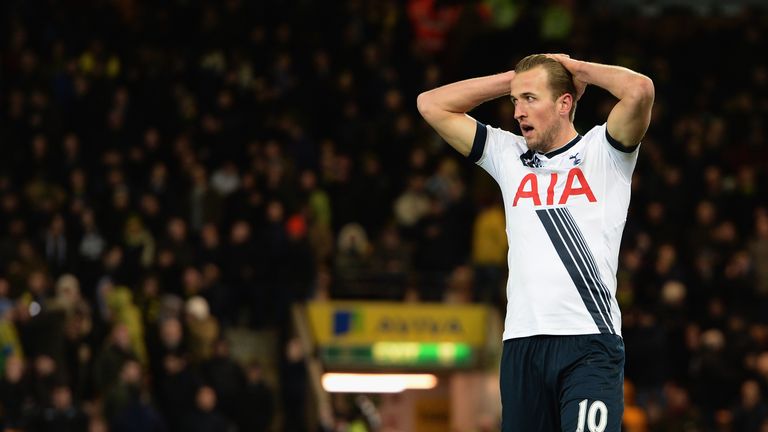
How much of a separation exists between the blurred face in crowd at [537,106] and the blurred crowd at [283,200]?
1199 centimetres

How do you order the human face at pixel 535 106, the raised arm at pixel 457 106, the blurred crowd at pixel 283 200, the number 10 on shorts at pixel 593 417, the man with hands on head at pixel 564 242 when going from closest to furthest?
the number 10 on shorts at pixel 593 417
the man with hands on head at pixel 564 242
the human face at pixel 535 106
the raised arm at pixel 457 106
the blurred crowd at pixel 283 200

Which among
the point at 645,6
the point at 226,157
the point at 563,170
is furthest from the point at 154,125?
the point at 563,170

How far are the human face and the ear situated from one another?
26 mm

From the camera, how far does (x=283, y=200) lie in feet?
74.3

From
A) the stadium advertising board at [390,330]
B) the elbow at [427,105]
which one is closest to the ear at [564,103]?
the elbow at [427,105]

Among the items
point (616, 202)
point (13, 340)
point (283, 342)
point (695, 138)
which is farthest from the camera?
point (695, 138)

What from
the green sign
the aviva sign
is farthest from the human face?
the green sign

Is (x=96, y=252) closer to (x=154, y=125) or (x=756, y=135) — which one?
(x=154, y=125)

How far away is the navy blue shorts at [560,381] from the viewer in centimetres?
688

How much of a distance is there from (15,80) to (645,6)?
45.3 feet

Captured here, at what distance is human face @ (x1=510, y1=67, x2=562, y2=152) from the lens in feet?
23.5

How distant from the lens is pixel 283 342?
22703 millimetres

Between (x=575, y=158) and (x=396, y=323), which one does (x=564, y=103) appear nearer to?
(x=575, y=158)

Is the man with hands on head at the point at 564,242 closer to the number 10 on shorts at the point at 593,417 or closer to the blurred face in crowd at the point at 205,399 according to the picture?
the number 10 on shorts at the point at 593,417
